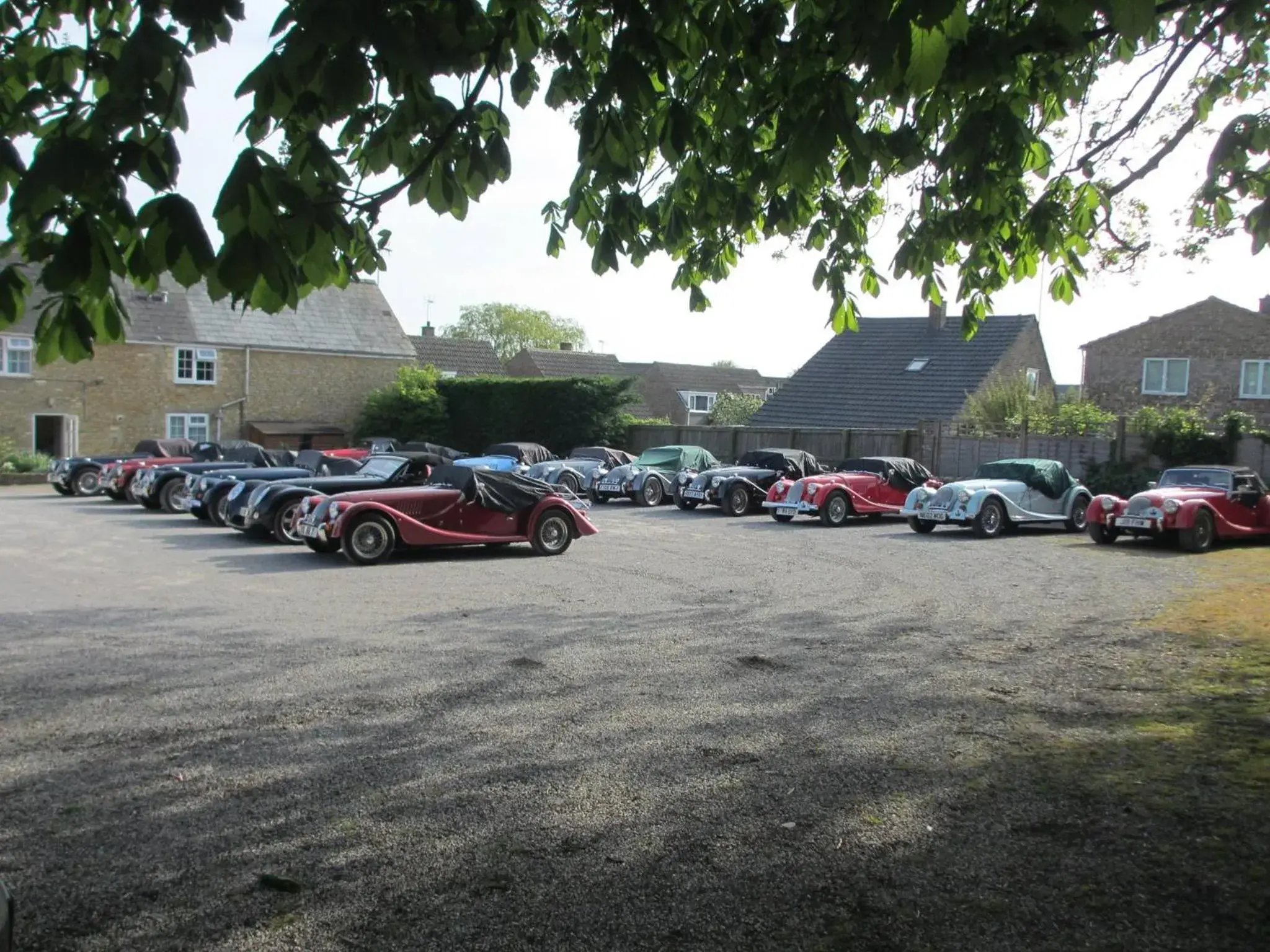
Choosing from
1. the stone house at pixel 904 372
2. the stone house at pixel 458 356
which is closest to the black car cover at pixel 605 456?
the stone house at pixel 904 372

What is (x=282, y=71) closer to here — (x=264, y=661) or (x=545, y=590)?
(x=264, y=661)

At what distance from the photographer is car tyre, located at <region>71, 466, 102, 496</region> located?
87.6ft

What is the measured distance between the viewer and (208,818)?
461 cm

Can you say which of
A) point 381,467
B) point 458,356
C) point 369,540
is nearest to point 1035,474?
point 381,467

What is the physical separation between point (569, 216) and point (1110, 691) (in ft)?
16.6

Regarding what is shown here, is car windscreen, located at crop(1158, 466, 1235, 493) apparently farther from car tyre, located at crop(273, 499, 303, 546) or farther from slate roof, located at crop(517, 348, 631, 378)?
slate roof, located at crop(517, 348, 631, 378)

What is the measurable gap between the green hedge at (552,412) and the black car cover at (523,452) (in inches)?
335

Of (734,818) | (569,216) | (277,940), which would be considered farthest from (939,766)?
(569,216)

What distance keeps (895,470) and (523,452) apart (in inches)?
412

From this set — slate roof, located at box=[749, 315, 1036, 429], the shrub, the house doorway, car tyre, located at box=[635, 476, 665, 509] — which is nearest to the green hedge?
the shrub

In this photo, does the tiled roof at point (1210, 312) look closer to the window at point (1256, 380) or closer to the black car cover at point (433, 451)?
the window at point (1256, 380)

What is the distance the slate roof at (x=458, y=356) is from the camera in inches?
2484

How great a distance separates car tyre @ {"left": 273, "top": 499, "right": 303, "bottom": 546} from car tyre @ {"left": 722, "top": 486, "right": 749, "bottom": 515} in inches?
375

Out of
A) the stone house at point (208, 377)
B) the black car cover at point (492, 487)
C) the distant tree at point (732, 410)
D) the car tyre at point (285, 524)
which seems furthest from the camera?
the distant tree at point (732, 410)
